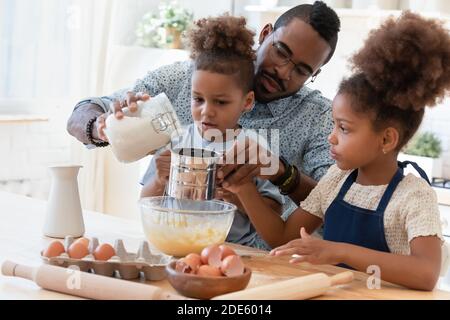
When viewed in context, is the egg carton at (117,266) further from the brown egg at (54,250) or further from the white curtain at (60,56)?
the white curtain at (60,56)

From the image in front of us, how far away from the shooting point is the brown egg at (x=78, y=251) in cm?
163

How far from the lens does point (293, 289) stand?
1463 millimetres

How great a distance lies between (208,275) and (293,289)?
0.51 feet

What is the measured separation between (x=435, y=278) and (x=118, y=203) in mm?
2729

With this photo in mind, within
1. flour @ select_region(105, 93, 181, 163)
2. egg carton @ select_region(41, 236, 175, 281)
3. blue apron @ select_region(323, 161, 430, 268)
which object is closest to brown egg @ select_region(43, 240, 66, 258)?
egg carton @ select_region(41, 236, 175, 281)

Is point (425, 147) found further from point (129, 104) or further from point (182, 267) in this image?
point (182, 267)

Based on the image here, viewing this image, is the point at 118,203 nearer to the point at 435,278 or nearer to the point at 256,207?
the point at 256,207

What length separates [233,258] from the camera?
1.48 metres

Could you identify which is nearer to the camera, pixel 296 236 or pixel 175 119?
pixel 175 119

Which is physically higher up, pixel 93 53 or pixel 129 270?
pixel 93 53

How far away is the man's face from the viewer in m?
2.24

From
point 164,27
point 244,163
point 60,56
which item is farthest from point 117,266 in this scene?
point 164,27
